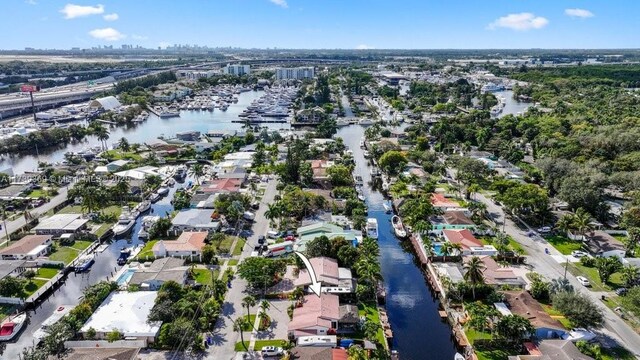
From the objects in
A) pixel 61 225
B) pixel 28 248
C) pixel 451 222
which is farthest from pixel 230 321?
pixel 451 222

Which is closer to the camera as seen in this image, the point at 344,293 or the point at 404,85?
the point at 344,293

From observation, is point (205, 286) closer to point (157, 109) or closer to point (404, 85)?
point (157, 109)

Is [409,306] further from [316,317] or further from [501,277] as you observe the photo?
[316,317]

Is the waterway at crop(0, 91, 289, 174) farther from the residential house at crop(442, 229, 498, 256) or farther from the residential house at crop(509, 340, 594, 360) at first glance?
the residential house at crop(509, 340, 594, 360)

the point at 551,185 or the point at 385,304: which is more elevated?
the point at 551,185

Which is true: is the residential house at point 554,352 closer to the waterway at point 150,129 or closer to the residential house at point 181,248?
the residential house at point 181,248

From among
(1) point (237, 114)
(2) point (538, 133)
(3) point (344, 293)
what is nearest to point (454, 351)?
(3) point (344, 293)

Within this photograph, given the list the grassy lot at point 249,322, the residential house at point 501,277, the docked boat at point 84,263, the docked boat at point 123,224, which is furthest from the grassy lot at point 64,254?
the residential house at point 501,277
